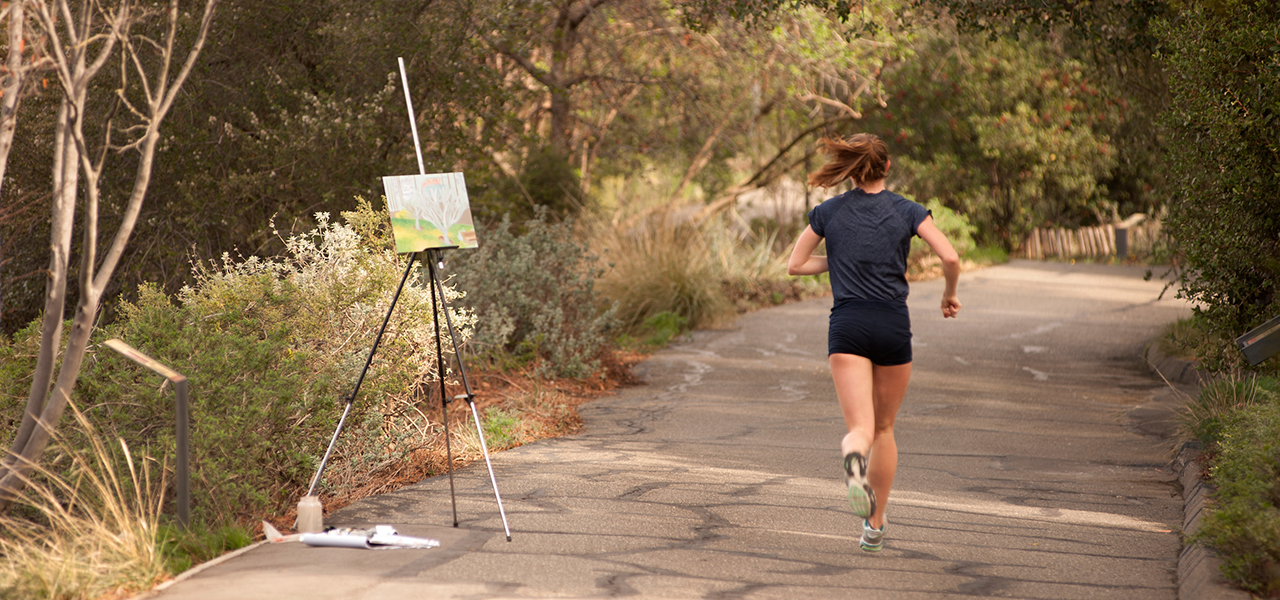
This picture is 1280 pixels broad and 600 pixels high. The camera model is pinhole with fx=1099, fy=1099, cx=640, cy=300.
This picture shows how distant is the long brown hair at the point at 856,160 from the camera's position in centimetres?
490

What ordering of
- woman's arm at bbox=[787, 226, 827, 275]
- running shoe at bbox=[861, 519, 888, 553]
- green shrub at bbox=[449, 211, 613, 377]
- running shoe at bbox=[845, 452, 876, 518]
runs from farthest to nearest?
1. green shrub at bbox=[449, 211, 613, 377]
2. woman's arm at bbox=[787, 226, 827, 275]
3. running shoe at bbox=[861, 519, 888, 553]
4. running shoe at bbox=[845, 452, 876, 518]

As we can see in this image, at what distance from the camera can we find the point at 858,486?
14.7 ft

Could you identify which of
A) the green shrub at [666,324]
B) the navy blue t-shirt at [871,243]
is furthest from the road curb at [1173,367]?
the navy blue t-shirt at [871,243]

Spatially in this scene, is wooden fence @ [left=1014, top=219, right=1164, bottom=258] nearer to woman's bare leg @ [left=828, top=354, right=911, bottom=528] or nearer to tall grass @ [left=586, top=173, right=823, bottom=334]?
tall grass @ [left=586, top=173, right=823, bottom=334]

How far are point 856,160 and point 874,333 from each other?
0.78 metres

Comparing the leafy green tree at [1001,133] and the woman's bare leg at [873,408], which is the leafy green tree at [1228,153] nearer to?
the woman's bare leg at [873,408]

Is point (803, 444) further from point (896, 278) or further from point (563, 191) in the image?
point (563, 191)

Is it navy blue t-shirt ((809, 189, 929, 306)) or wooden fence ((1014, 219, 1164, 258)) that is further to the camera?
wooden fence ((1014, 219, 1164, 258))

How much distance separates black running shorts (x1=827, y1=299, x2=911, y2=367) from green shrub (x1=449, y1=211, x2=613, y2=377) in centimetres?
493

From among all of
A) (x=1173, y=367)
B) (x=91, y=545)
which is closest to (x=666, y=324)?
(x=1173, y=367)

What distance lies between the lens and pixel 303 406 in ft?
19.6

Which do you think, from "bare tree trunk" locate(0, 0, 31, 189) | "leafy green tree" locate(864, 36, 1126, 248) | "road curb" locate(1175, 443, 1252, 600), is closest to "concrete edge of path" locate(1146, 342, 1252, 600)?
"road curb" locate(1175, 443, 1252, 600)

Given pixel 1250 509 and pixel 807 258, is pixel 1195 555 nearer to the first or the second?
pixel 1250 509

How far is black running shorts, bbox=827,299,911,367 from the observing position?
4766 millimetres
